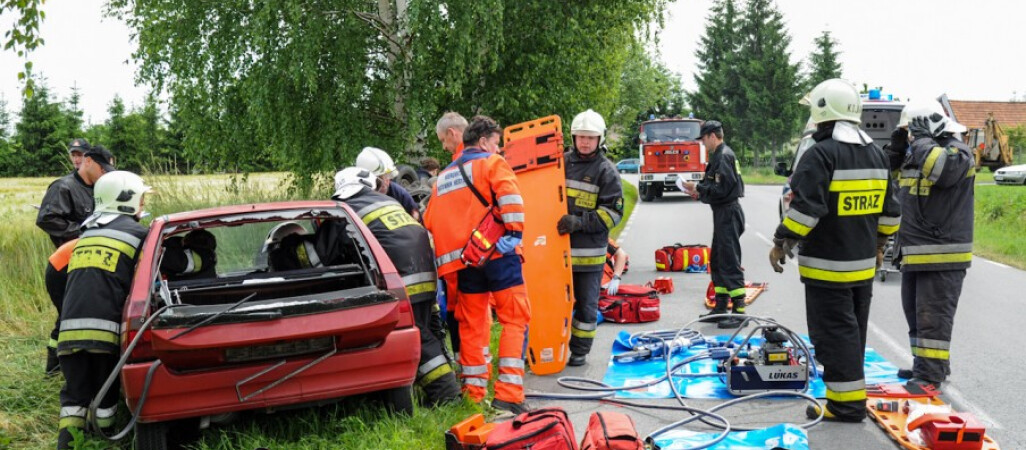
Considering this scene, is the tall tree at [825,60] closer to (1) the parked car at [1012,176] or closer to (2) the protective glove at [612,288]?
(1) the parked car at [1012,176]

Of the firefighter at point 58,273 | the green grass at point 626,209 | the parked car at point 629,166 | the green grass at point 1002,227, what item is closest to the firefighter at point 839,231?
the firefighter at point 58,273

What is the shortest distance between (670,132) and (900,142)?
A: 72.6ft

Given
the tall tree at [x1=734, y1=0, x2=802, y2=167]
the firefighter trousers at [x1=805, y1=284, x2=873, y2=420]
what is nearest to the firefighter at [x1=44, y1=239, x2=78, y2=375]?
the firefighter trousers at [x1=805, y1=284, x2=873, y2=420]

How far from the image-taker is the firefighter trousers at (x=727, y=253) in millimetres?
7605

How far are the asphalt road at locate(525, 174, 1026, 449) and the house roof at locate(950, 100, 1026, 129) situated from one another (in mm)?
45918

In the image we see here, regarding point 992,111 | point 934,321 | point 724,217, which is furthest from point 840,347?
point 992,111

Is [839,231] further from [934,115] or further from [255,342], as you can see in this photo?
[255,342]

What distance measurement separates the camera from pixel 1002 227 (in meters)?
16.4

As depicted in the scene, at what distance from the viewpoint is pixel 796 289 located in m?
9.69

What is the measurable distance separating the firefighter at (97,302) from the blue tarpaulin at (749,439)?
3.17 metres

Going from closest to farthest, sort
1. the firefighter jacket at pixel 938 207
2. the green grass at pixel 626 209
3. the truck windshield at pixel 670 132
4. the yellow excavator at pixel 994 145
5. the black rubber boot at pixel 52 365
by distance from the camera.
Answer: the firefighter jacket at pixel 938 207 → the black rubber boot at pixel 52 365 → the green grass at pixel 626 209 → the truck windshield at pixel 670 132 → the yellow excavator at pixel 994 145

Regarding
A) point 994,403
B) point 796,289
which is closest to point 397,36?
point 796,289

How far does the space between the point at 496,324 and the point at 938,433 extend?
4410mm

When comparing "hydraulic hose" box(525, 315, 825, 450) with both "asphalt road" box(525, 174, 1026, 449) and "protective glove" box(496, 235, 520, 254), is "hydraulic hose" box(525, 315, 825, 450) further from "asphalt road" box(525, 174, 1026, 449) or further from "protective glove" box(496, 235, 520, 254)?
"protective glove" box(496, 235, 520, 254)
